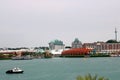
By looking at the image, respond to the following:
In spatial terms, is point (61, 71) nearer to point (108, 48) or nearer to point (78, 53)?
point (78, 53)

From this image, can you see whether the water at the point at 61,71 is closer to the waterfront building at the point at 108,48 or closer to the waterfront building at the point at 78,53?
the waterfront building at the point at 78,53

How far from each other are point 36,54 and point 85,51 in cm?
2310

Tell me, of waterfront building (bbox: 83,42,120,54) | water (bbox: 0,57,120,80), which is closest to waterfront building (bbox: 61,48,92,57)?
waterfront building (bbox: 83,42,120,54)

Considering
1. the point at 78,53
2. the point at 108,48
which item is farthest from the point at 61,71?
the point at 108,48

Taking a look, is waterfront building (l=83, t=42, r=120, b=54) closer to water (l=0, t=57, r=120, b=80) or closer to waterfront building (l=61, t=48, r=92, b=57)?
waterfront building (l=61, t=48, r=92, b=57)

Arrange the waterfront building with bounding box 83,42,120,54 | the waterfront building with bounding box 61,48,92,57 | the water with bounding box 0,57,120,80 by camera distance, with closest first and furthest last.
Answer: the water with bounding box 0,57,120,80 → the waterfront building with bounding box 61,48,92,57 → the waterfront building with bounding box 83,42,120,54

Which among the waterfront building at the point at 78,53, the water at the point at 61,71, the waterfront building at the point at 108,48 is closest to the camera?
the water at the point at 61,71

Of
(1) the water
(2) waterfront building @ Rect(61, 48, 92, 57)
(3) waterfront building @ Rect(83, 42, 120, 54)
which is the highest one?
(3) waterfront building @ Rect(83, 42, 120, 54)

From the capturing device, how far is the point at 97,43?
648ft

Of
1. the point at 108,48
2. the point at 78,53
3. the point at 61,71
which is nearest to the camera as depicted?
the point at 61,71

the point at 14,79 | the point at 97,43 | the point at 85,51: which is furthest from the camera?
the point at 97,43

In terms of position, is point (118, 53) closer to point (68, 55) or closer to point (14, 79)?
point (68, 55)

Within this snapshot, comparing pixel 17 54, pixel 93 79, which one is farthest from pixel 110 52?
pixel 93 79

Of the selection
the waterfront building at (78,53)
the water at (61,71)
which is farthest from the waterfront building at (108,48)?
the water at (61,71)
